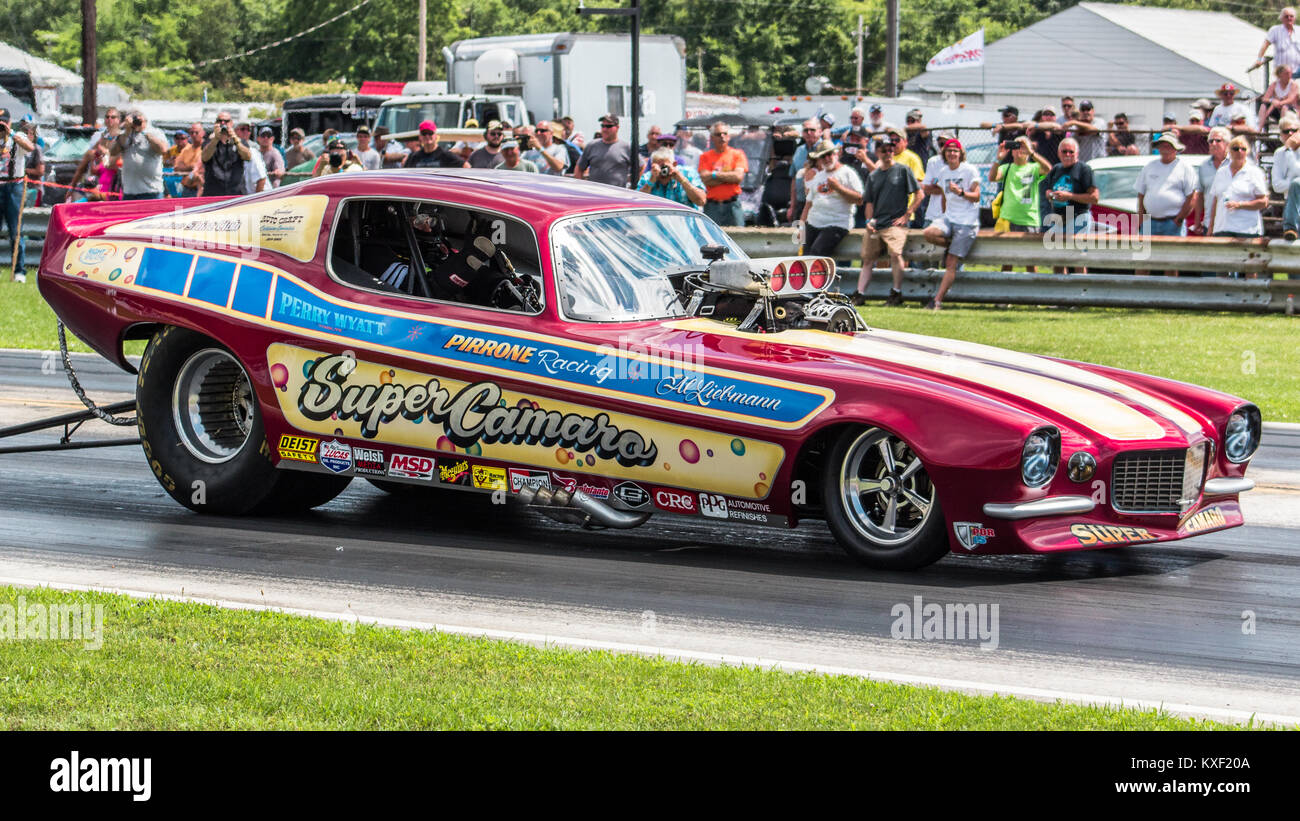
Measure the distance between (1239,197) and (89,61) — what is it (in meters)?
25.9

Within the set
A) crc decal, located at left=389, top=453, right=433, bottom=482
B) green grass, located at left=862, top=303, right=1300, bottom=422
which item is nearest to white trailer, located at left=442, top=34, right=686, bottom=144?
green grass, located at left=862, top=303, right=1300, bottom=422

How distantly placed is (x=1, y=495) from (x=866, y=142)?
13.9 metres

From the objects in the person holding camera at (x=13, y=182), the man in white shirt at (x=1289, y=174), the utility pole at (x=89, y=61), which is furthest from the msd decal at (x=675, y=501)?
the utility pole at (x=89, y=61)

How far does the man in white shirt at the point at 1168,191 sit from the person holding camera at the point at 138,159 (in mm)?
11583

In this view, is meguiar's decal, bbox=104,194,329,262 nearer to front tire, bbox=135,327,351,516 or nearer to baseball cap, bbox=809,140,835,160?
front tire, bbox=135,327,351,516

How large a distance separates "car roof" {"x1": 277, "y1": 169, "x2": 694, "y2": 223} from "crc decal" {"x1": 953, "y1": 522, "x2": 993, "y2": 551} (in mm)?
2444

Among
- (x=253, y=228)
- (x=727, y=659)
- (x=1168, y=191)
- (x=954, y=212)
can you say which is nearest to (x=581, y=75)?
(x=954, y=212)

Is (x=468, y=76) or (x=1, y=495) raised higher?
(x=468, y=76)

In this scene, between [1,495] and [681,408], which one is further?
[1,495]

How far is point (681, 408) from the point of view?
715 cm
